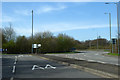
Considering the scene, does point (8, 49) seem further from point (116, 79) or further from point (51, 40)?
point (116, 79)

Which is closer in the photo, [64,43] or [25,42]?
[25,42]

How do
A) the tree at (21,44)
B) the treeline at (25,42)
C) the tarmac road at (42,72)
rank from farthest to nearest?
the tree at (21,44) → the treeline at (25,42) → the tarmac road at (42,72)

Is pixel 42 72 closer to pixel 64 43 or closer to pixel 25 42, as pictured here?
pixel 25 42

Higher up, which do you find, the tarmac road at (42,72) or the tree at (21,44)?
the tree at (21,44)

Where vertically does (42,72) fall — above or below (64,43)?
below

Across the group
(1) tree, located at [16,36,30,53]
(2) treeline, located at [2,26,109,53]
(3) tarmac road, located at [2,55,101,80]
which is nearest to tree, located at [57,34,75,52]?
(2) treeline, located at [2,26,109,53]

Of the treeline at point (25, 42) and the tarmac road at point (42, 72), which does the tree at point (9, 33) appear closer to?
the treeline at point (25, 42)

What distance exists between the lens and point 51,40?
62125mm

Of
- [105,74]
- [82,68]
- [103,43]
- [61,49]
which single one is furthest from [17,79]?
[103,43]

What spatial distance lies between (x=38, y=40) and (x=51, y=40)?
15.2 ft

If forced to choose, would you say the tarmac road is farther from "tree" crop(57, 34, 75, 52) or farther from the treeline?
"tree" crop(57, 34, 75, 52)

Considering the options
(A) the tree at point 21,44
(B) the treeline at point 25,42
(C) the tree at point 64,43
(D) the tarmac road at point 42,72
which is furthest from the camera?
(C) the tree at point 64,43

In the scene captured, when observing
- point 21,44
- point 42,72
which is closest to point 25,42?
point 21,44

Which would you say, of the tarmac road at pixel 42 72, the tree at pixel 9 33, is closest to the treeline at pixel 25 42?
the tree at pixel 9 33
